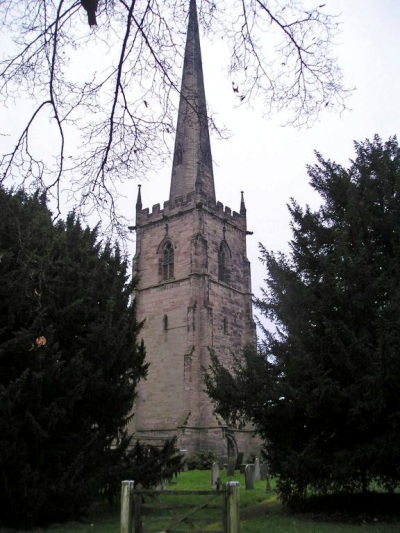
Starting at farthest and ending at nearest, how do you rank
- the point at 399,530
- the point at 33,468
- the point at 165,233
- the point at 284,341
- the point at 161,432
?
the point at 165,233, the point at 161,432, the point at 284,341, the point at 33,468, the point at 399,530

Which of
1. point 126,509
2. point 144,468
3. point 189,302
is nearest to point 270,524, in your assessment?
point 144,468

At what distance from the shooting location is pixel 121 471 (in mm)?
11711

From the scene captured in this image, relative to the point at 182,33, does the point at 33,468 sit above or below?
below

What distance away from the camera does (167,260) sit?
123ft

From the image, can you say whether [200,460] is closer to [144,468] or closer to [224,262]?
[224,262]

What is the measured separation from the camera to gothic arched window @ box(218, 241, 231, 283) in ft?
122

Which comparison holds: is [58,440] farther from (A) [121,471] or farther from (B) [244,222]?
(B) [244,222]

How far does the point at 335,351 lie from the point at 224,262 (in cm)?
2664

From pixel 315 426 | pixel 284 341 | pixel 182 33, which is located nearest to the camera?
pixel 182 33

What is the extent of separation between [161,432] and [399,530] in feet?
80.2

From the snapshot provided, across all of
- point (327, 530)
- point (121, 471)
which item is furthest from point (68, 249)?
point (327, 530)

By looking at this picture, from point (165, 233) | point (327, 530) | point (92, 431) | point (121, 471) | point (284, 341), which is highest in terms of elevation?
point (165, 233)

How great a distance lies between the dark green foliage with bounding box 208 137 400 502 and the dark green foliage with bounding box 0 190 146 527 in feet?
8.69

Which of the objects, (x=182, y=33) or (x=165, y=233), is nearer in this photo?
(x=182, y=33)
